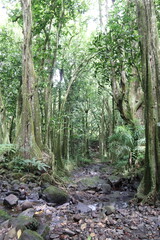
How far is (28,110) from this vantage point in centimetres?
830

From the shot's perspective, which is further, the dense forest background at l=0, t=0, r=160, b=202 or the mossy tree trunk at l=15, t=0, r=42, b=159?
the mossy tree trunk at l=15, t=0, r=42, b=159

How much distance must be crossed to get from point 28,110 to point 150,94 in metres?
4.98

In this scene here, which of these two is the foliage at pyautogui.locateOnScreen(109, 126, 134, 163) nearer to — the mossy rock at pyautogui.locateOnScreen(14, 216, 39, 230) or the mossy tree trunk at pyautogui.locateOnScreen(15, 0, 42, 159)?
the mossy tree trunk at pyautogui.locateOnScreen(15, 0, 42, 159)

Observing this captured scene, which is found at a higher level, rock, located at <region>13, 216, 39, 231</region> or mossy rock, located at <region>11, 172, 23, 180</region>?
mossy rock, located at <region>11, 172, 23, 180</region>

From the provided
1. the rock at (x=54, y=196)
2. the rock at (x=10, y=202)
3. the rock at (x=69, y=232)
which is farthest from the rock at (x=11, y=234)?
the rock at (x=54, y=196)

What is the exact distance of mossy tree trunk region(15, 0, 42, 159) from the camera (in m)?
7.98

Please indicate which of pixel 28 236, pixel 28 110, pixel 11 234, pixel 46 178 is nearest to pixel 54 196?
pixel 46 178

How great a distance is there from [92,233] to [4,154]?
205 inches

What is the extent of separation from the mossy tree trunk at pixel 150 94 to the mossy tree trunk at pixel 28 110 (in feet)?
14.7

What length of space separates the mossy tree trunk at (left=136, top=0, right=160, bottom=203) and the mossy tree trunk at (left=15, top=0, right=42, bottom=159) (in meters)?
4.48

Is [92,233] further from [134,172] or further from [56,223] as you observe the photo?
[134,172]

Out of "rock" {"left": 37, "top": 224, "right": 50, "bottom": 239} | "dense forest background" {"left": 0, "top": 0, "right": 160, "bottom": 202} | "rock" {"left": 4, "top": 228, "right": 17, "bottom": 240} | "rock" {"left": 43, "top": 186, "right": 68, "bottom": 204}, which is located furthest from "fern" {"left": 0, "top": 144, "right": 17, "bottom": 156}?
"rock" {"left": 4, "top": 228, "right": 17, "bottom": 240}

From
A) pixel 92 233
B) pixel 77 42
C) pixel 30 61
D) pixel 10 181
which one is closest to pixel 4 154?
pixel 10 181

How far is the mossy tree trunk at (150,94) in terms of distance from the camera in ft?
17.7
